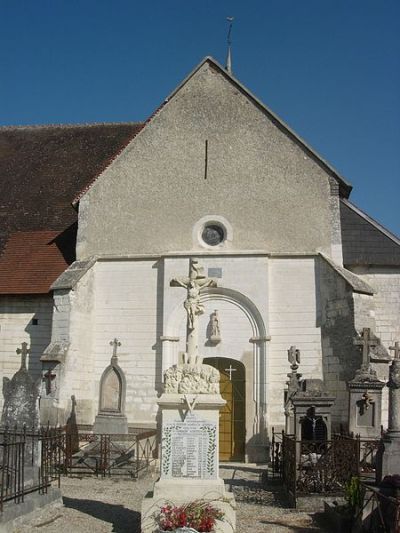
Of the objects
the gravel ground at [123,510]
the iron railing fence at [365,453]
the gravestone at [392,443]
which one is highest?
the gravestone at [392,443]

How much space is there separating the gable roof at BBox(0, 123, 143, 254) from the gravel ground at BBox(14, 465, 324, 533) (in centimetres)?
933

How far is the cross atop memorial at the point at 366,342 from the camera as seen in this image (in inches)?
535

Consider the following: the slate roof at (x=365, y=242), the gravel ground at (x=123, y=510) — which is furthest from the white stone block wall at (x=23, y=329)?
the slate roof at (x=365, y=242)

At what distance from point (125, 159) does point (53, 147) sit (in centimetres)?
571

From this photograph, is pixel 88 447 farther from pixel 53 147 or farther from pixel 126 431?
pixel 53 147

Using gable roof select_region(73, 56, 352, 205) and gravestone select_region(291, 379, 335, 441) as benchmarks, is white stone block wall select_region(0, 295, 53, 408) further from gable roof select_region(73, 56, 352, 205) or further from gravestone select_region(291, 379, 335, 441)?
gravestone select_region(291, 379, 335, 441)

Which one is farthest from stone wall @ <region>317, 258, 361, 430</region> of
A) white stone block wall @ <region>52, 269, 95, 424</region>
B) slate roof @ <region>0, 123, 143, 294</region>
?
slate roof @ <region>0, 123, 143, 294</region>

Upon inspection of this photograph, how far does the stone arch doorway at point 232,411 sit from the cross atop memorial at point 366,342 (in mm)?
3240

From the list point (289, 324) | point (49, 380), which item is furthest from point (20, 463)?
point (289, 324)

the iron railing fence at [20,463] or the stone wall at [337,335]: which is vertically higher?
the stone wall at [337,335]

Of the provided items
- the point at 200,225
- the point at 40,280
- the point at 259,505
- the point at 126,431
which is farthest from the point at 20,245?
the point at 259,505

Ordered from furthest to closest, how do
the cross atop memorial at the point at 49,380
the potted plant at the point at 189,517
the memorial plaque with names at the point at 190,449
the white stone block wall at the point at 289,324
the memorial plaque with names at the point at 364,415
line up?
1. the white stone block wall at the point at 289,324
2. the cross atop memorial at the point at 49,380
3. the memorial plaque with names at the point at 364,415
4. the memorial plaque with names at the point at 190,449
5. the potted plant at the point at 189,517

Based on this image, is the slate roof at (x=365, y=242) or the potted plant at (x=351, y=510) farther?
the slate roof at (x=365, y=242)

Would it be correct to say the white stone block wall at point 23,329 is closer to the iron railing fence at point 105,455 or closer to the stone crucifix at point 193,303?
the iron railing fence at point 105,455
